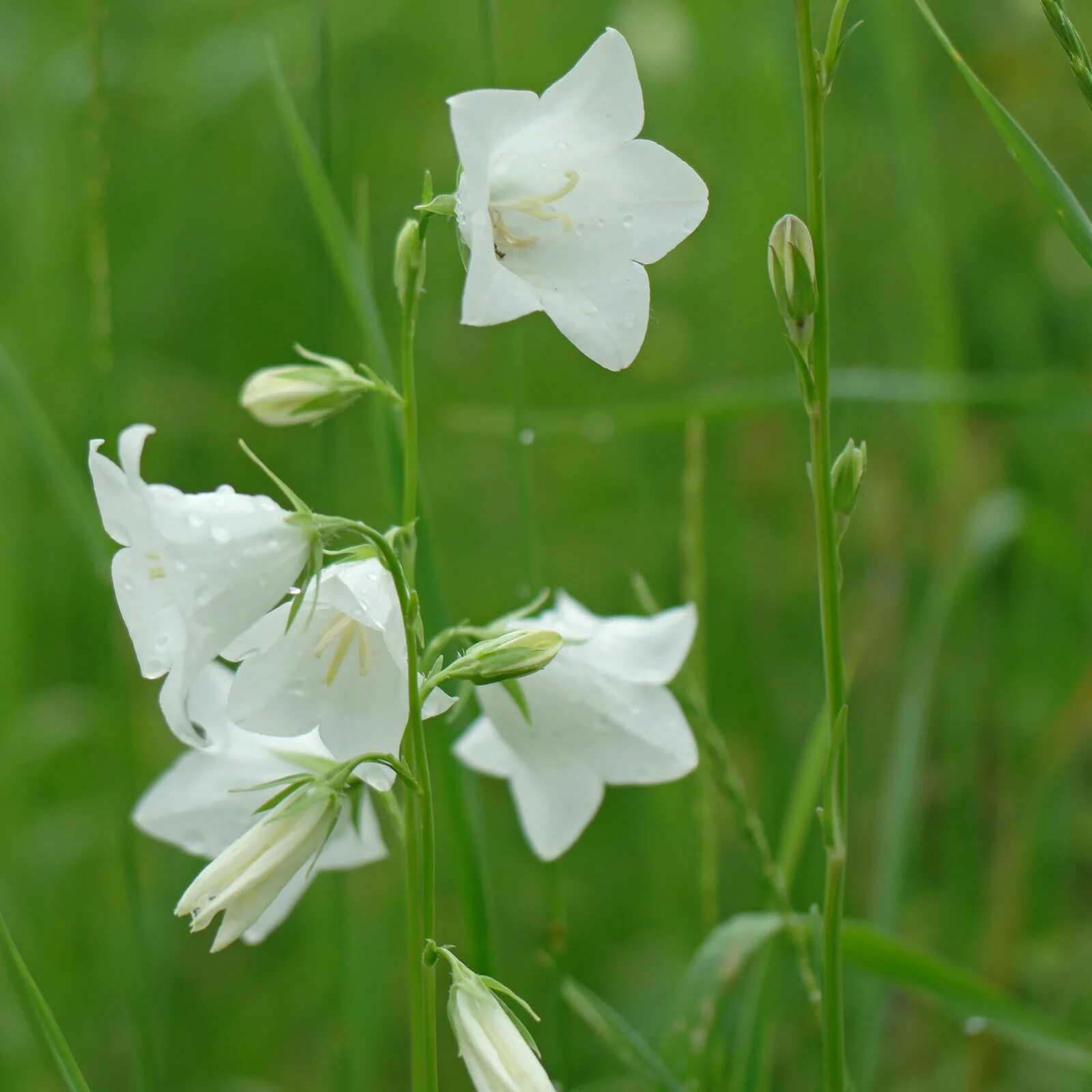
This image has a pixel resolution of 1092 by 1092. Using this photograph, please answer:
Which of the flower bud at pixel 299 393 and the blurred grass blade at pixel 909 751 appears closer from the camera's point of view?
the flower bud at pixel 299 393

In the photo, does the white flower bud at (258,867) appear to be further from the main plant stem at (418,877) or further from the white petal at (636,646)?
the white petal at (636,646)

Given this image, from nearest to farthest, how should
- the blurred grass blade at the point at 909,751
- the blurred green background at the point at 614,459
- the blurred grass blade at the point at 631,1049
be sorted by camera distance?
the blurred grass blade at the point at 631,1049 < the blurred grass blade at the point at 909,751 < the blurred green background at the point at 614,459

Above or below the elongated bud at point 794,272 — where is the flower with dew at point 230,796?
below

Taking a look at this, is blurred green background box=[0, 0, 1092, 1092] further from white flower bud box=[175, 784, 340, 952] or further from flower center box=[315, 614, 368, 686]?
white flower bud box=[175, 784, 340, 952]

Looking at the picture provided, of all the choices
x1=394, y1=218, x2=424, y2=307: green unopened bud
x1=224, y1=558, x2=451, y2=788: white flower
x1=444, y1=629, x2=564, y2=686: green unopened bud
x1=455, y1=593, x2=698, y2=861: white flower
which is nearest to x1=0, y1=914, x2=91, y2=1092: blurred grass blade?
x1=224, y1=558, x2=451, y2=788: white flower

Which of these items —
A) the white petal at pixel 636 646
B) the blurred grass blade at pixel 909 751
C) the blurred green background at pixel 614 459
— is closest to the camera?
the white petal at pixel 636 646

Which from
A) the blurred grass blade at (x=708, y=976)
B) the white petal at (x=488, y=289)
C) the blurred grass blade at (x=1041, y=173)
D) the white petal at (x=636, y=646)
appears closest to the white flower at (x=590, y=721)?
the white petal at (x=636, y=646)

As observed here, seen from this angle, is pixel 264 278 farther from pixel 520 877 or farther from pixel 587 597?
pixel 520 877
